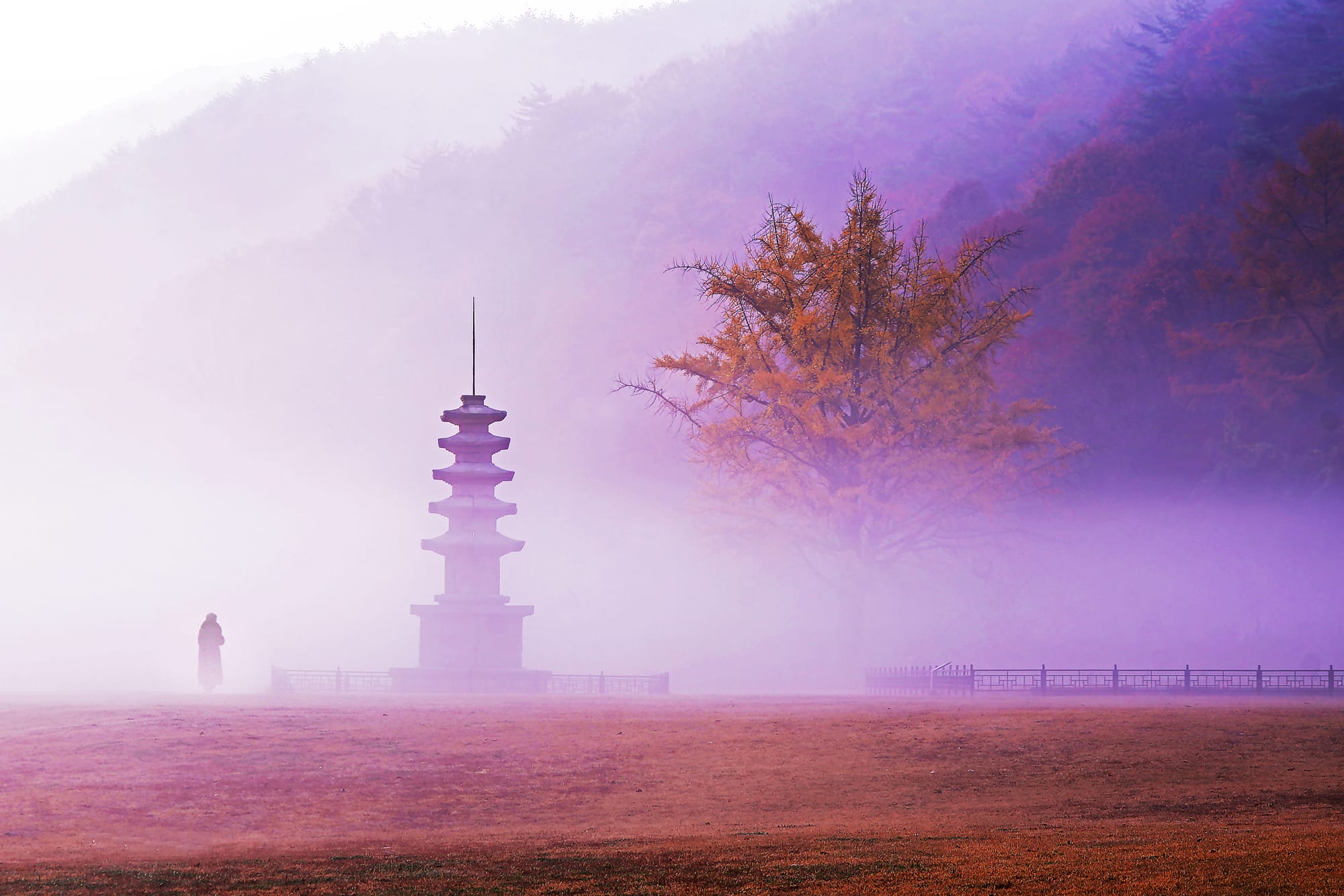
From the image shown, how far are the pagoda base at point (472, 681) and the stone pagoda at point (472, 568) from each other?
605mm

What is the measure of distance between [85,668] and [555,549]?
29515 mm

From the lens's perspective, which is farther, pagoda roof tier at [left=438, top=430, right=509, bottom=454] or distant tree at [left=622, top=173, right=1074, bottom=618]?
pagoda roof tier at [left=438, top=430, right=509, bottom=454]

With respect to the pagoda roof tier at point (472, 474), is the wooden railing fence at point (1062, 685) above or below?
below

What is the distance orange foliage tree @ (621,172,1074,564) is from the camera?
149ft

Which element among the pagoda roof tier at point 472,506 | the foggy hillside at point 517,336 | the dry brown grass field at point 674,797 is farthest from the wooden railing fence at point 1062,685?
the pagoda roof tier at point 472,506

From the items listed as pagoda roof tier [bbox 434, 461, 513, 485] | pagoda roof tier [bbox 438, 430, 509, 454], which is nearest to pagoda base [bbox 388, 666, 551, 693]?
pagoda roof tier [bbox 434, 461, 513, 485]

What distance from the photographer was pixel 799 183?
4892 inches

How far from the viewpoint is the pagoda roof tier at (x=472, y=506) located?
154 ft

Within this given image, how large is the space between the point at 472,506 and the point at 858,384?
1200 cm

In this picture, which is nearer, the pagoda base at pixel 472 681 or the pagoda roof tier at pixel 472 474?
the pagoda base at pixel 472 681

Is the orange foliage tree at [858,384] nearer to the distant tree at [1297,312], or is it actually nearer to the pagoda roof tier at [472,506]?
the pagoda roof tier at [472,506]

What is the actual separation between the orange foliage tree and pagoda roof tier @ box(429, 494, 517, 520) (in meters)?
6.33

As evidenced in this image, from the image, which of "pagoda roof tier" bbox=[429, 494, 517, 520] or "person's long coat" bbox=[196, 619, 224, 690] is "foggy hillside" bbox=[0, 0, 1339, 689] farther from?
"person's long coat" bbox=[196, 619, 224, 690]

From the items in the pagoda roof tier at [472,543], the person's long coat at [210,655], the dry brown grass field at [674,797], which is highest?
the pagoda roof tier at [472,543]
